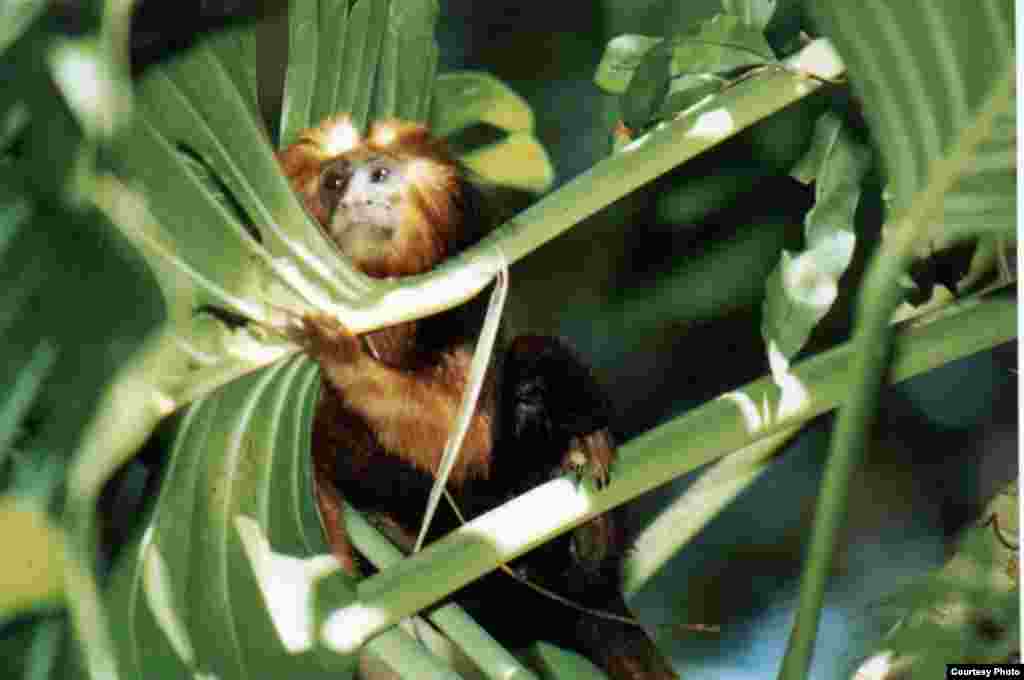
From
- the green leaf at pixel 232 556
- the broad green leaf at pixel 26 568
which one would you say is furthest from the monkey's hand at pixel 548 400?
the broad green leaf at pixel 26 568

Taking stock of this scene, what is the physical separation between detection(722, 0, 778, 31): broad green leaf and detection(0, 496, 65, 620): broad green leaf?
2.86 ft

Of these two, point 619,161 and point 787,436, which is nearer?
point 619,161

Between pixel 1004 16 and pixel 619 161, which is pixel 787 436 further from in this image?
pixel 1004 16

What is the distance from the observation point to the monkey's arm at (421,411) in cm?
159

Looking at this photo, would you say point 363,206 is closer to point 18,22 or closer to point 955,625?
point 955,625

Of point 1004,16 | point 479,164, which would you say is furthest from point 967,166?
point 479,164

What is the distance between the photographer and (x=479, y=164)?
5.59 ft

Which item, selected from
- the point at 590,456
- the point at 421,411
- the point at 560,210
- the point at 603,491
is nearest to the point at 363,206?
the point at 421,411

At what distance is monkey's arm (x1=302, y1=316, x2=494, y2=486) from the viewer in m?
1.59

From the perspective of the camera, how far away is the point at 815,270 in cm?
112

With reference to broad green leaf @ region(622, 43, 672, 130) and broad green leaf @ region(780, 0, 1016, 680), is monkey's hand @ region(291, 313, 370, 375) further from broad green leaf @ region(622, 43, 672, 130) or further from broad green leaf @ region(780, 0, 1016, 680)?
broad green leaf @ region(780, 0, 1016, 680)

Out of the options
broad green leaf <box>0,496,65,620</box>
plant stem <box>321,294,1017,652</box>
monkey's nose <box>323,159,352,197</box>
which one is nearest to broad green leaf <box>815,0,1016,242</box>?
plant stem <box>321,294,1017,652</box>

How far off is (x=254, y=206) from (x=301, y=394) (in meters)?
0.16

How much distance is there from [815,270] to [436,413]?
2.10 ft
